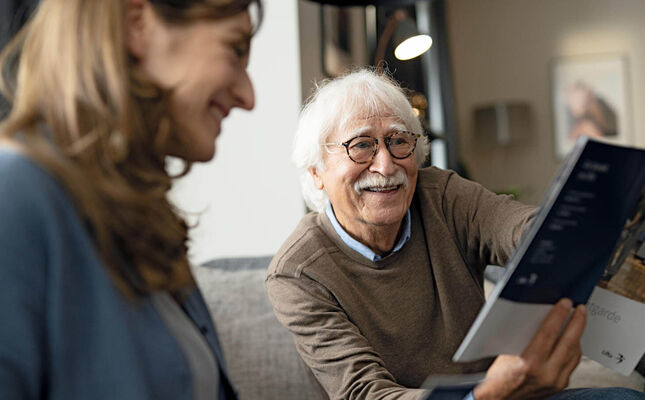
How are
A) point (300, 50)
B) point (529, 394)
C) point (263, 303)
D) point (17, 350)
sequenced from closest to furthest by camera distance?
point (17, 350) < point (529, 394) < point (263, 303) < point (300, 50)

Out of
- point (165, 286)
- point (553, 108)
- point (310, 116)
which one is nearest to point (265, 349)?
point (310, 116)

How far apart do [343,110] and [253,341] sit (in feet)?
2.08

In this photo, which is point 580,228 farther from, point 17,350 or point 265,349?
point 265,349

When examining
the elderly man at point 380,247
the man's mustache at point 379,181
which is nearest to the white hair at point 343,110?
the elderly man at point 380,247

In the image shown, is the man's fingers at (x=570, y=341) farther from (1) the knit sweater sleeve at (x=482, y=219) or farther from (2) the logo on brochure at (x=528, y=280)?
(1) the knit sweater sleeve at (x=482, y=219)

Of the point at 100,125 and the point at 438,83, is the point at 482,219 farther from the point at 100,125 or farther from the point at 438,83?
the point at 438,83

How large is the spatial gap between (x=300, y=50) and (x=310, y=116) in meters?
0.65

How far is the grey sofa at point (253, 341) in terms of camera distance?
1.61 metres

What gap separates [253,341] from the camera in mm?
1646

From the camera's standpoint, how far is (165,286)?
2.36 feet

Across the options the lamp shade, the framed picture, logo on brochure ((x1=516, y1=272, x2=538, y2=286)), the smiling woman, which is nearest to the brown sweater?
logo on brochure ((x1=516, y1=272, x2=538, y2=286))

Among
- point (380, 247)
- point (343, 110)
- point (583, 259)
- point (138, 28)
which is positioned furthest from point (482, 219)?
point (138, 28)

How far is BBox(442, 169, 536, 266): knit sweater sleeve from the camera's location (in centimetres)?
143

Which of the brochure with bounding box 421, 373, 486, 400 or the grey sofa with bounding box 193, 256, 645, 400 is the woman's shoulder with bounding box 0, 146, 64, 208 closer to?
the brochure with bounding box 421, 373, 486, 400
